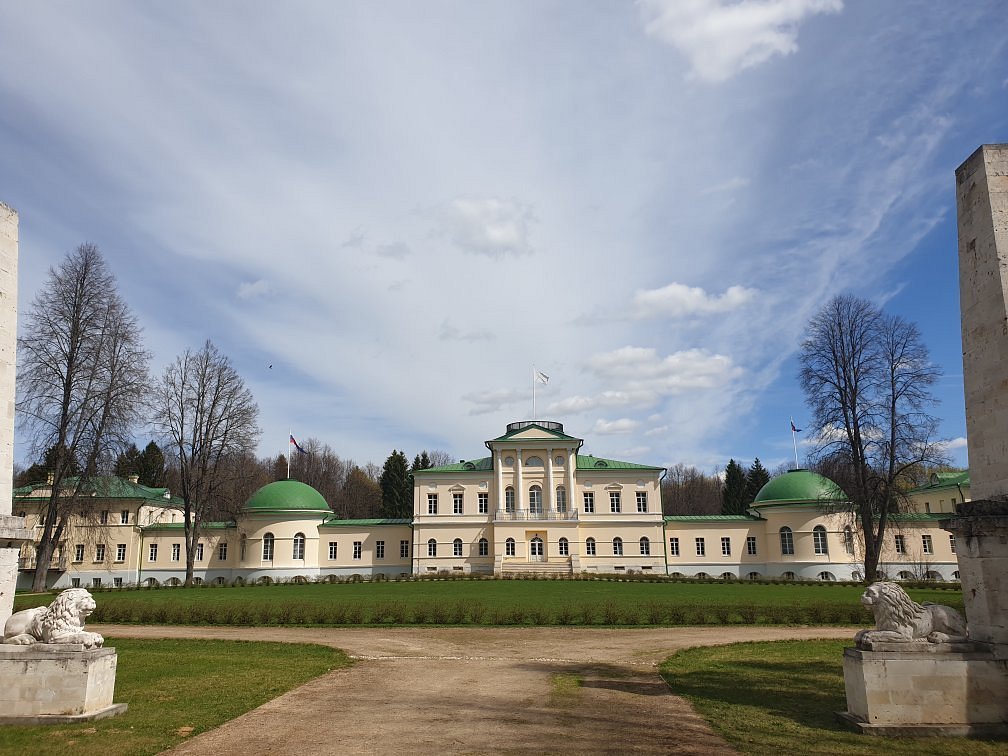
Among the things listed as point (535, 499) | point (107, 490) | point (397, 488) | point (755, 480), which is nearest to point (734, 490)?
point (755, 480)

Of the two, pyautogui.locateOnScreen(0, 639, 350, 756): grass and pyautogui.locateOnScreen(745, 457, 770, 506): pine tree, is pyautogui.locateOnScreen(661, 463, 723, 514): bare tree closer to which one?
pyautogui.locateOnScreen(745, 457, 770, 506): pine tree

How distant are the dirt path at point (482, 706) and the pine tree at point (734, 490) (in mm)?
53419

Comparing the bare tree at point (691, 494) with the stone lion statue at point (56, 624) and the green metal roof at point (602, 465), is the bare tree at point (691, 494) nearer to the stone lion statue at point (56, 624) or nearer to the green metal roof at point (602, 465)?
the green metal roof at point (602, 465)

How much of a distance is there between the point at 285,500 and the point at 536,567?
19.1 metres

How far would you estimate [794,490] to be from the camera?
49.8 m

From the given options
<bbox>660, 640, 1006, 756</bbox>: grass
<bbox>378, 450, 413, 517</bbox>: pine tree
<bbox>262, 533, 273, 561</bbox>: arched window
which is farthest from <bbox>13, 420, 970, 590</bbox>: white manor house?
<bbox>660, 640, 1006, 756</bbox>: grass

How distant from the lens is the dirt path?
790cm

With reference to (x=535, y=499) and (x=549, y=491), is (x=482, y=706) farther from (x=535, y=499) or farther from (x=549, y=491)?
(x=535, y=499)

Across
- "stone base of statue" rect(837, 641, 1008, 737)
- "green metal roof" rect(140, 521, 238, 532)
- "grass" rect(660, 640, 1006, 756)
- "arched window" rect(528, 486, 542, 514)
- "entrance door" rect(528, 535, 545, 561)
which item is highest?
"arched window" rect(528, 486, 542, 514)

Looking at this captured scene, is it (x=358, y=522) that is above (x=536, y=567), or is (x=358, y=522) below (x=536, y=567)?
above

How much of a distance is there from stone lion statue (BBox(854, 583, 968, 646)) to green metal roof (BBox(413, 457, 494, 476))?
4795cm

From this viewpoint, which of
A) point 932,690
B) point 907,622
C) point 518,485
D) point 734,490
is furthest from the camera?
point 734,490

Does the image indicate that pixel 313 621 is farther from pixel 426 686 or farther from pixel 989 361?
pixel 989 361

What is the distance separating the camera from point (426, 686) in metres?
11.4
